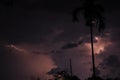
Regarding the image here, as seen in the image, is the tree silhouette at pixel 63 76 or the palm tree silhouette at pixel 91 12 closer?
the palm tree silhouette at pixel 91 12

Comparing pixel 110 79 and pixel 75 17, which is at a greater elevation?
pixel 75 17

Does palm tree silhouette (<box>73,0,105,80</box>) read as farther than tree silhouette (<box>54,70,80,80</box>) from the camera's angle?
No

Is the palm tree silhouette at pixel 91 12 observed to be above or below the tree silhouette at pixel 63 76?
above

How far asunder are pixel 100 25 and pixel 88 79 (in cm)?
3130

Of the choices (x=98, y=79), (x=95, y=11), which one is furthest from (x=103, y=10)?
(x=98, y=79)

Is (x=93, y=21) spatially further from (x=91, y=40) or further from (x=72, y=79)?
(x=72, y=79)

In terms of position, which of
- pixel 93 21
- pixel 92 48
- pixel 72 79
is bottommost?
pixel 72 79

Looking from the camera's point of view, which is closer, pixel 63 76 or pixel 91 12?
pixel 91 12

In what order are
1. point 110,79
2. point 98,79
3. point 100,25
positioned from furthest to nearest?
point 110,79 < point 98,79 < point 100,25

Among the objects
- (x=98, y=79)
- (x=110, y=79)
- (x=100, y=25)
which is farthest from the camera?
(x=110, y=79)

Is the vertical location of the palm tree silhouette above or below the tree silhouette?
above

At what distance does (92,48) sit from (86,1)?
749 cm

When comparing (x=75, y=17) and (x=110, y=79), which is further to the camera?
(x=110, y=79)

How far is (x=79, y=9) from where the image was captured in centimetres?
6525
